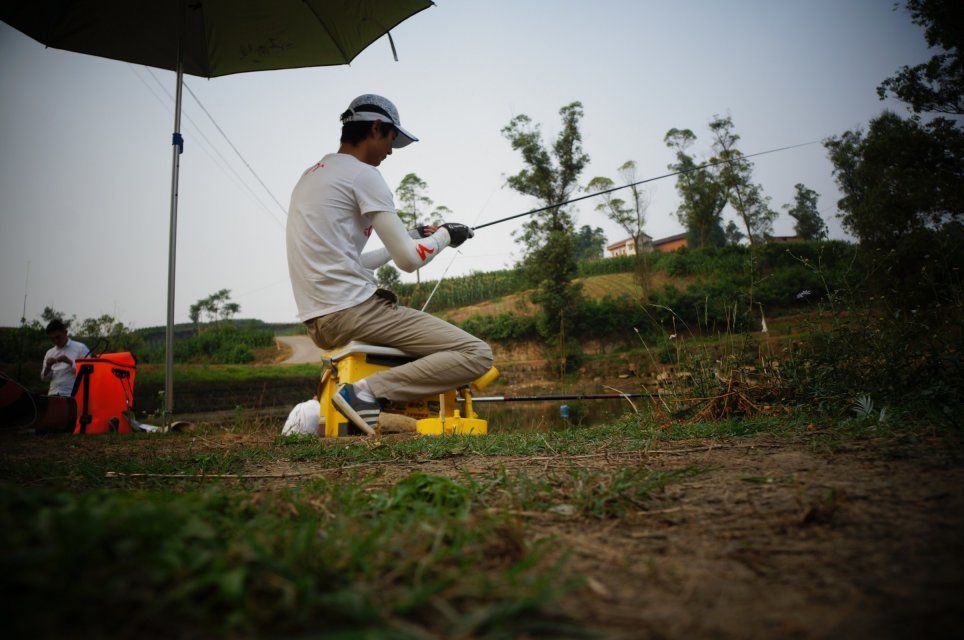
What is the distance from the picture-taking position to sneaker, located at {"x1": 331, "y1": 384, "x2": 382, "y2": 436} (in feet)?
11.6

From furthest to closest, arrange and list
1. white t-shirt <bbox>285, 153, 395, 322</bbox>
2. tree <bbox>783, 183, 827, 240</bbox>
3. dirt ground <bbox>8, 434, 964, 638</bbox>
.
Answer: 1. tree <bbox>783, 183, 827, 240</bbox>
2. white t-shirt <bbox>285, 153, 395, 322</bbox>
3. dirt ground <bbox>8, 434, 964, 638</bbox>

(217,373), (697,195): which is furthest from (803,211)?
(217,373)

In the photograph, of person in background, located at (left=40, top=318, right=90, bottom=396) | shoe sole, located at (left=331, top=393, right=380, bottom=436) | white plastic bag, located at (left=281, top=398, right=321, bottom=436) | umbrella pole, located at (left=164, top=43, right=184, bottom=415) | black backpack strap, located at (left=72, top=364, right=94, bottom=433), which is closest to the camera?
shoe sole, located at (left=331, top=393, right=380, bottom=436)

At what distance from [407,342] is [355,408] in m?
0.63

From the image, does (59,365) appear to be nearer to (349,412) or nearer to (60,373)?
(60,373)

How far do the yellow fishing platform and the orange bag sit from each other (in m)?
3.98

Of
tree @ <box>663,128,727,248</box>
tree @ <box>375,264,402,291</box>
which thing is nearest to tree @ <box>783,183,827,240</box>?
tree @ <box>663,128,727,248</box>

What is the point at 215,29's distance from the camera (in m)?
5.12

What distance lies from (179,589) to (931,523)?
3.95 feet

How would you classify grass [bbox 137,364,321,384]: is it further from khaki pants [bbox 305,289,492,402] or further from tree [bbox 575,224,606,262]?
tree [bbox 575,224,606,262]

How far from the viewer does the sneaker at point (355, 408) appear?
3531 mm

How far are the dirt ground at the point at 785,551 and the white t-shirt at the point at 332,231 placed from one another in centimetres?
268

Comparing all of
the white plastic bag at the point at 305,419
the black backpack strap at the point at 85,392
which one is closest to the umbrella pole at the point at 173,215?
the white plastic bag at the point at 305,419

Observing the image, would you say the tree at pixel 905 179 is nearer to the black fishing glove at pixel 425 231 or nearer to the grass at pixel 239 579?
the black fishing glove at pixel 425 231
